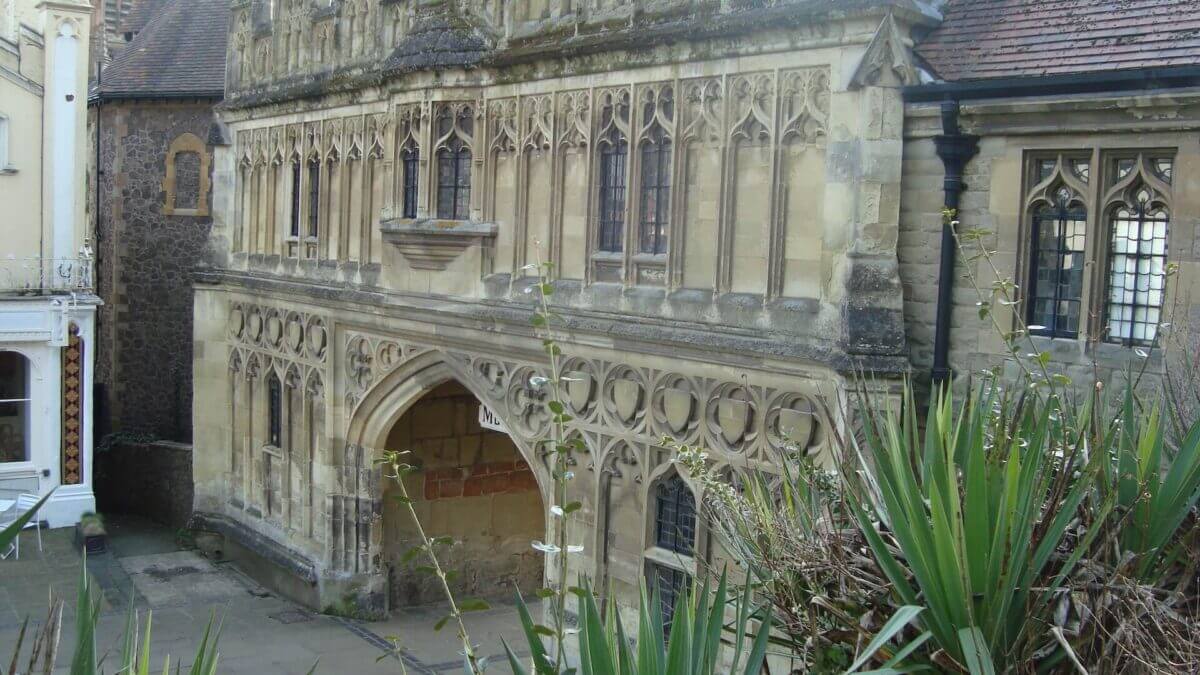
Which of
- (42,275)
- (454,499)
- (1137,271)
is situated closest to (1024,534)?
(1137,271)

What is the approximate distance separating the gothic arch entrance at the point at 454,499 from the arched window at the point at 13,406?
6.70 meters

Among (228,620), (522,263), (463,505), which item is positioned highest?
(522,263)

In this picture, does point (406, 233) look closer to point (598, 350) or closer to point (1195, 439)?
point (598, 350)

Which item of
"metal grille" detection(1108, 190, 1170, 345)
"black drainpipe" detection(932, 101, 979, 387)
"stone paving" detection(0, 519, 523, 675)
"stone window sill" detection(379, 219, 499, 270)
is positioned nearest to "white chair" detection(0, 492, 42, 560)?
"stone paving" detection(0, 519, 523, 675)

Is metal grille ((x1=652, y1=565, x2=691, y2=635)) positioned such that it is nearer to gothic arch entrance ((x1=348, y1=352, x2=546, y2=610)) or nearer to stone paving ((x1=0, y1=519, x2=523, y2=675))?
stone paving ((x1=0, y1=519, x2=523, y2=675))

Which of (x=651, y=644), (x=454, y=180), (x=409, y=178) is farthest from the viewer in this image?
(x=409, y=178)

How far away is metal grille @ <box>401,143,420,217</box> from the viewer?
15.0m

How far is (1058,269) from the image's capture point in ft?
30.7

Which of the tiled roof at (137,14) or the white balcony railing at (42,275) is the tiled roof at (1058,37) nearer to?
the white balcony railing at (42,275)

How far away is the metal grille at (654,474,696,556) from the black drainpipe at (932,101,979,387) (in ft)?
9.03

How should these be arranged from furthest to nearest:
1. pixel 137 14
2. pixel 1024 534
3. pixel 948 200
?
pixel 137 14 < pixel 948 200 < pixel 1024 534

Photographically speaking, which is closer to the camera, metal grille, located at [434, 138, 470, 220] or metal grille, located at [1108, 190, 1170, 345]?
metal grille, located at [1108, 190, 1170, 345]

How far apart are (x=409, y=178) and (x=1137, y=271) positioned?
845 centimetres

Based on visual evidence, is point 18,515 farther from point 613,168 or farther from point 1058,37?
point 1058,37
